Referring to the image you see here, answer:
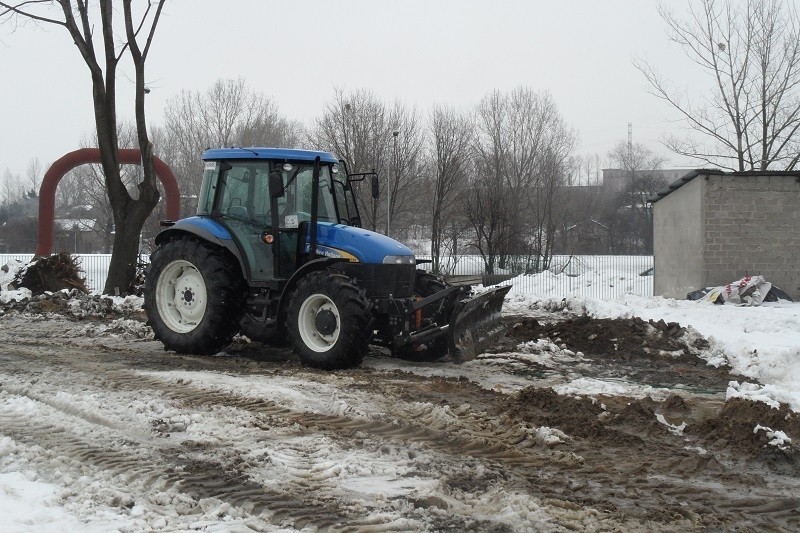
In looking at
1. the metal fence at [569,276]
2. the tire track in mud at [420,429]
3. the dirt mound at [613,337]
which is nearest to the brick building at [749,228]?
the metal fence at [569,276]

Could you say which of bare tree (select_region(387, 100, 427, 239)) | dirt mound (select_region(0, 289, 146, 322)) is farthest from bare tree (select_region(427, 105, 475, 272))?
dirt mound (select_region(0, 289, 146, 322))

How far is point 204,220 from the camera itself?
10484 millimetres

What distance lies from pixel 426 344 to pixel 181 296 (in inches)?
124

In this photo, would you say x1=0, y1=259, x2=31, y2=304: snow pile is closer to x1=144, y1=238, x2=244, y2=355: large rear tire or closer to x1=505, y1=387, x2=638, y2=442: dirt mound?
x1=144, y1=238, x2=244, y2=355: large rear tire

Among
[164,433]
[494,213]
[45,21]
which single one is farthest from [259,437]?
[494,213]

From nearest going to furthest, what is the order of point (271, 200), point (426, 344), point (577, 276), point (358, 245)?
point (358, 245) → point (271, 200) → point (426, 344) → point (577, 276)

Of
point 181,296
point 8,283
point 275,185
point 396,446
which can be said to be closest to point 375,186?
point 275,185

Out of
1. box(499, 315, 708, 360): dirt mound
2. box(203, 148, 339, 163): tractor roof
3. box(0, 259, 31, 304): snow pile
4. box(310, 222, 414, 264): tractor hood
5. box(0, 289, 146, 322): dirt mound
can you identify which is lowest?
box(499, 315, 708, 360): dirt mound

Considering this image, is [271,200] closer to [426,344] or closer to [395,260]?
[395,260]

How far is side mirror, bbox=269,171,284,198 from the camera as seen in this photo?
965 centimetres

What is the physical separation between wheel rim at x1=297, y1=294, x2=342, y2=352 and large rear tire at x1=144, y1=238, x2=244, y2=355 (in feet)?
3.78

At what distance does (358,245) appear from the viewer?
9.70m

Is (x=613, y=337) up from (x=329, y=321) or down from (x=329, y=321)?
down

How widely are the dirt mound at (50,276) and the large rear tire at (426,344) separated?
10.0m
